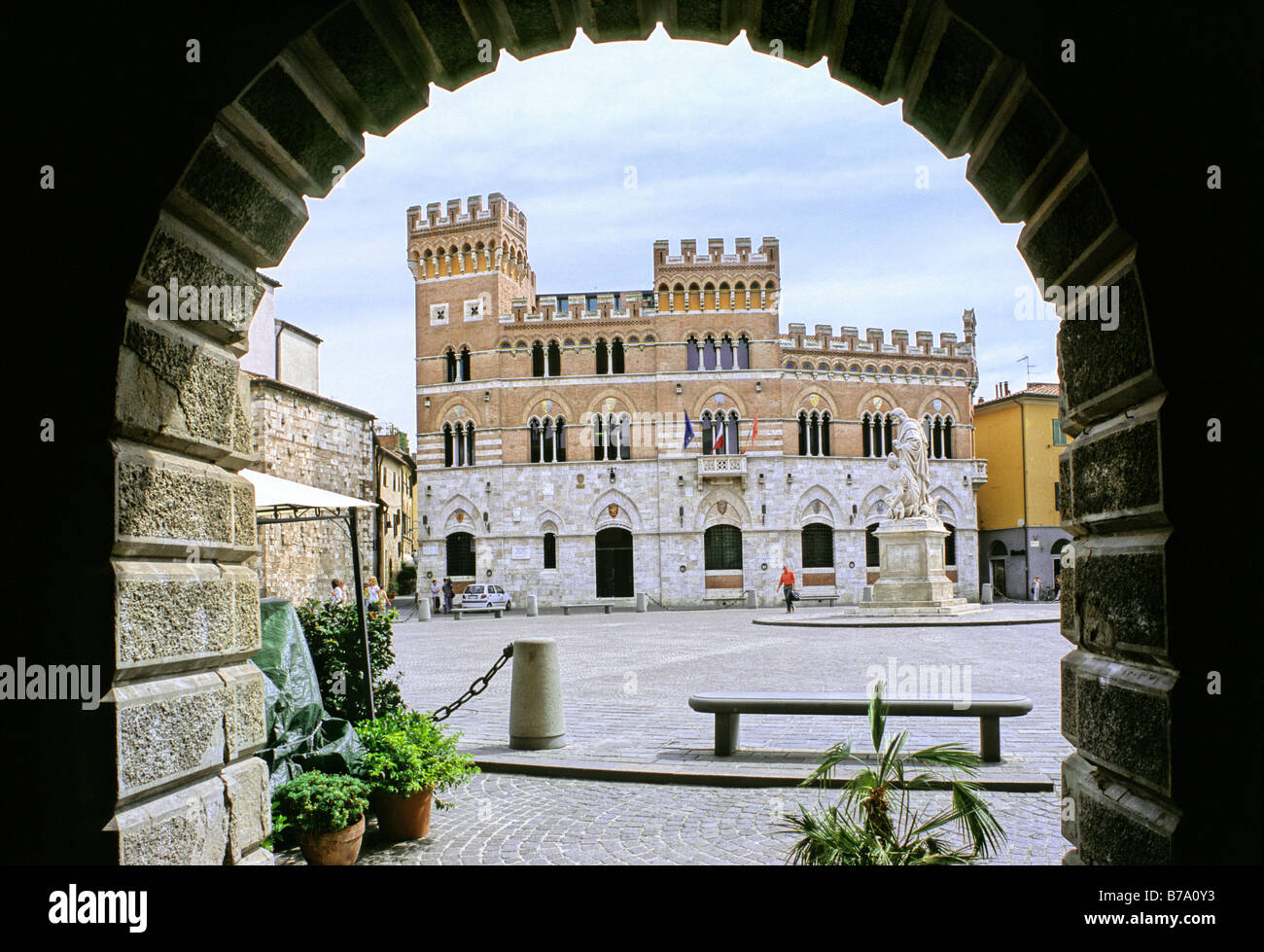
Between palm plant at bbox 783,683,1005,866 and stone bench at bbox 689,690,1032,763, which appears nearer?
→ palm plant at bbox 783,683,1005,866

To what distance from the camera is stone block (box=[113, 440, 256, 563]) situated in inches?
117

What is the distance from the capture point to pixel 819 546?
39094 millimetres

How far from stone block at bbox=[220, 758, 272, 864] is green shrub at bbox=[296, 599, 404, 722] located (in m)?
3.24

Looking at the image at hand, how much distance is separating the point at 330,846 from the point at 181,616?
80.9 inches

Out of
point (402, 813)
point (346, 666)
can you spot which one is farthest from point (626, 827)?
point (346, 666)

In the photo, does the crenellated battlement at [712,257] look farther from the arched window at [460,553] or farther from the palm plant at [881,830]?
the palm plant at [881,830]

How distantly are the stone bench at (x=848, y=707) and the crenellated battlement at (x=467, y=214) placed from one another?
114 ft

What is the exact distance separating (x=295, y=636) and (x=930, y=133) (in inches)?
193

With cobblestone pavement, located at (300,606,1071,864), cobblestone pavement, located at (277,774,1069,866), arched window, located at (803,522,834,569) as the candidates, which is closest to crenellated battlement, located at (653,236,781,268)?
arched window, located at (803,522,834,569)

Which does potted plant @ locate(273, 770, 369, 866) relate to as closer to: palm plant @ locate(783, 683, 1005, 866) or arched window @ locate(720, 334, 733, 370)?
palm plant @ locate(783, 683, 1005, 866)

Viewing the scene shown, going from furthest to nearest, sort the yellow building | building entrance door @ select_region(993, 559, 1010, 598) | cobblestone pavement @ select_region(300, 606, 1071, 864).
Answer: building entrance door @ select_region(993, 559, 1010, 598), the yellow building, cobblestone pavement @ select_region(300, 606, 1071, 864)

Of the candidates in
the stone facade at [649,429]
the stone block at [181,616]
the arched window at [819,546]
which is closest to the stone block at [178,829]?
the stone block at [181,616]
